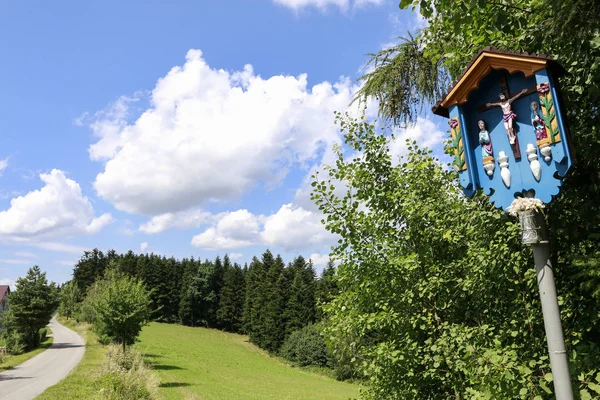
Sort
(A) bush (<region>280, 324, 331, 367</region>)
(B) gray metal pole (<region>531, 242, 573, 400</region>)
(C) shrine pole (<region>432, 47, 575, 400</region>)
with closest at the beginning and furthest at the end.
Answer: (B) gray metal pole (<region>531, 242, 573, 400</region>), (C) shrine pole (<region>432, 47, 575, 400</region>), (A) bush (<region>280, 324, 331, 367</region>)

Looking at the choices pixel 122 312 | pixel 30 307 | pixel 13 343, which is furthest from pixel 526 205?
pixel 30 307

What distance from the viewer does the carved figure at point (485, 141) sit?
10.2ft

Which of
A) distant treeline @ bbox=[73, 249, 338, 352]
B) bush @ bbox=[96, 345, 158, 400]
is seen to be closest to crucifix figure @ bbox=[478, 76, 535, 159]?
bush @ bbox=[96, 345, 158, 400]

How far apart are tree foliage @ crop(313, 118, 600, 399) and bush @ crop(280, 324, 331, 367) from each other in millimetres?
42355

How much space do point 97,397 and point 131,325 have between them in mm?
14999

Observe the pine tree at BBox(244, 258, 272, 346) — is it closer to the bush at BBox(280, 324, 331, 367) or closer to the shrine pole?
the bush at BBox(280, 324, 331, 367)

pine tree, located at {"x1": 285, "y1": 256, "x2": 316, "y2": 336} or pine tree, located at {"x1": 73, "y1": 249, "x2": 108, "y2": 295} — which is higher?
pine tree, located at {"x1": 73, "y1": 249, "x2": 108, "y2": 295}

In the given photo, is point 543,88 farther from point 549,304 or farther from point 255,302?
point 255,302

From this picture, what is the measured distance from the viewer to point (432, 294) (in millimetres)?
5105

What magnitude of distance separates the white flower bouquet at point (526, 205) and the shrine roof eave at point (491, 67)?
91 centimetres

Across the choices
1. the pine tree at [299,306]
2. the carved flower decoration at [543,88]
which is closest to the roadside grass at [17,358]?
the pine tree at [299,306]

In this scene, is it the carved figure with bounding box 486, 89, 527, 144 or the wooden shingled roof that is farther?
the wooden shingled roof

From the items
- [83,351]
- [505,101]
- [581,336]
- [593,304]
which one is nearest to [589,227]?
[593,304]

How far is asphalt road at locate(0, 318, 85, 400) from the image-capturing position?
19.2 metres
